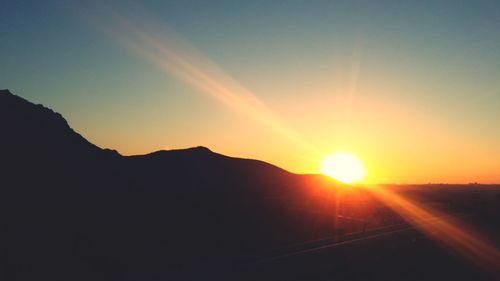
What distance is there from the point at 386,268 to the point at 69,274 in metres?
12.0

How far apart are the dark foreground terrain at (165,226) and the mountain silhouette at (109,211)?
0.30 feet

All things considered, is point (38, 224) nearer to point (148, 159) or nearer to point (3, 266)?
point (3, 266)

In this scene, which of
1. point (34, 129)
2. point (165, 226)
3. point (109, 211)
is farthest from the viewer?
point (34, 129)

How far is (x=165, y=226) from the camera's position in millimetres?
28641

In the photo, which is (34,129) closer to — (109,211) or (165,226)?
(109,211)

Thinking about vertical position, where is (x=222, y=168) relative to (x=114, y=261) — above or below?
above

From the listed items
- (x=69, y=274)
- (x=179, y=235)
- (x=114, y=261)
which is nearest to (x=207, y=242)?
(x=179, y=235)

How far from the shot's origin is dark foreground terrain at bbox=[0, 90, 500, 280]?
513 inches

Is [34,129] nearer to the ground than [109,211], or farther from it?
farther from it

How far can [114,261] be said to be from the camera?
20.2m

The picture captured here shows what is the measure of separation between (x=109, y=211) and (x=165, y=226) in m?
4.37

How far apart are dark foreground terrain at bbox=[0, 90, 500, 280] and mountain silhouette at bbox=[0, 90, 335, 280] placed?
0.09m

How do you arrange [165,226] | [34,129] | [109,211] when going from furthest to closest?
[34,129] → [109,211] → [165,226]

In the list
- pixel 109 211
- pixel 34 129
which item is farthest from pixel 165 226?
pixel 34 129
